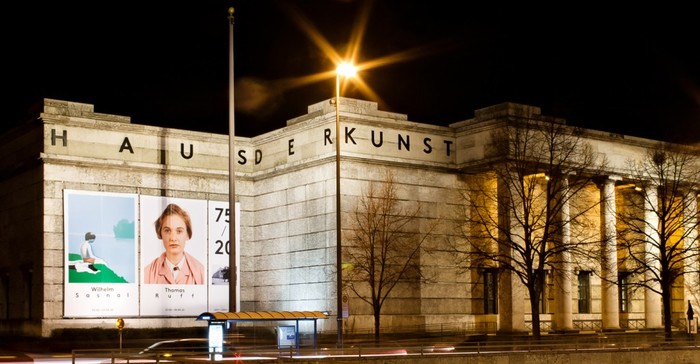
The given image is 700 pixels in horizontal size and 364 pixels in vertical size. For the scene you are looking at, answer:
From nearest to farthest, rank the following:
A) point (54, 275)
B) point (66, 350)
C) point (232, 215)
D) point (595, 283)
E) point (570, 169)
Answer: point (232, 215) < point (66, 350) < point (54, 275) < point (570, 169) < point (595, 283)

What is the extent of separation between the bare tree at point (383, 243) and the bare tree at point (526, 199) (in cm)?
360

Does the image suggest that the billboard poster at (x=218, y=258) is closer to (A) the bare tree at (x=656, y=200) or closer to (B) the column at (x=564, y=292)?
(B) the column at (x=564, y=292)

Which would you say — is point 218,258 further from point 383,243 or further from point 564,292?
point 564,292

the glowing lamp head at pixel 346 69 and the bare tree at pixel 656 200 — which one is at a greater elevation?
the glowing lamp head at pixel 346 69

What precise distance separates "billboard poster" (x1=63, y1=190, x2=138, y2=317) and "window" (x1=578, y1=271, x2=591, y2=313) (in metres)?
32.8

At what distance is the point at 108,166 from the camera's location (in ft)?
218

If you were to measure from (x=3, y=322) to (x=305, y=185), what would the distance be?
22810 millimetres

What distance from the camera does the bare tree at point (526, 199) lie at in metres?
62.4

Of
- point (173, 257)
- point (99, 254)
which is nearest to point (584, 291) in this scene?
point (173, 257)

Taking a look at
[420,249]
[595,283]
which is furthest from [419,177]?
[595,283]

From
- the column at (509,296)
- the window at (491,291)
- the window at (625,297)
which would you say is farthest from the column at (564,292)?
the window at (625,297)

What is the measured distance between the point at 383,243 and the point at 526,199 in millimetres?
10149

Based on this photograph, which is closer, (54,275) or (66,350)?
(66,350)

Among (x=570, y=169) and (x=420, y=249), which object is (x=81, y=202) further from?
(x=570, y=169)
